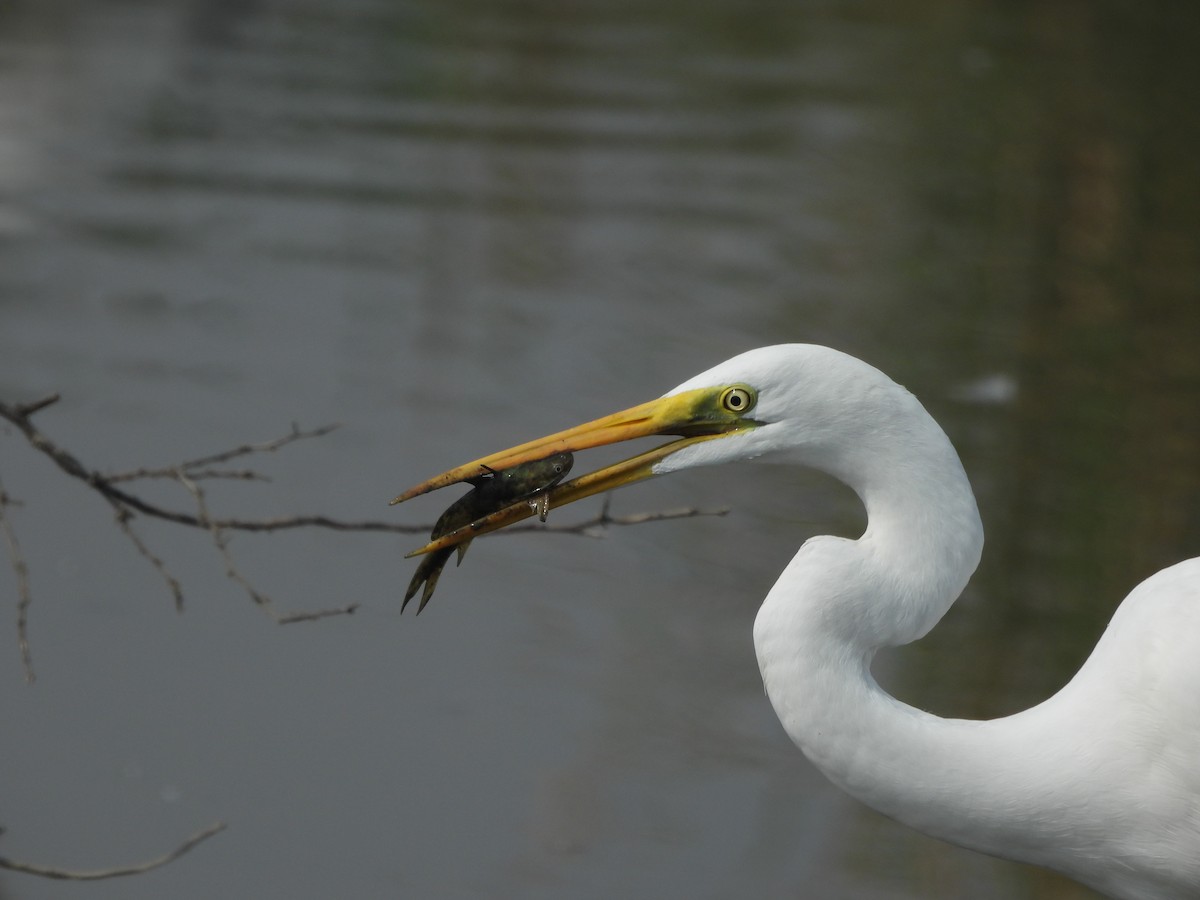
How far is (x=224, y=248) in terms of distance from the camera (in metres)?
7.30

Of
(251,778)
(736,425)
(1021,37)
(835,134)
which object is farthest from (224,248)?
(1021,37)

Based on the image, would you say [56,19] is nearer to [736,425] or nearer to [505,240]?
[505,240]

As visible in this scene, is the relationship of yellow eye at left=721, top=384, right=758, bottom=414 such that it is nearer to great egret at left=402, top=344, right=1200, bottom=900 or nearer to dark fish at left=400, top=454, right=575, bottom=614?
great egret at left=402, top=344, right=1200, bottom=900

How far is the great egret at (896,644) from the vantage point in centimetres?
214

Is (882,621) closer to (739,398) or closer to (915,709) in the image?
(915,709)

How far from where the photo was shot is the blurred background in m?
3.61

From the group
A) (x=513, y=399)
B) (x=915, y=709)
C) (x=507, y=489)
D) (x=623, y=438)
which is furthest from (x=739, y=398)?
Answer: (x=513, y=399)

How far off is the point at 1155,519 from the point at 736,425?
340cm

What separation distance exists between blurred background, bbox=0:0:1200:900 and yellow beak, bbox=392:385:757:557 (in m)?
0.82

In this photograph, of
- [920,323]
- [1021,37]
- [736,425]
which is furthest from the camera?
[1021,37]

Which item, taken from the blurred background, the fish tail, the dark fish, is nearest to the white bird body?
the dark fish

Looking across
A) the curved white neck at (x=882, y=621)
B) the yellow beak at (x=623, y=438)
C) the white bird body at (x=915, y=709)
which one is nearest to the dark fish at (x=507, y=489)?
the yellow beak at (x=623, y=438)

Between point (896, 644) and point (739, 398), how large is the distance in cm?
43

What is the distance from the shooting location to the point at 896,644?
86.8 inches
